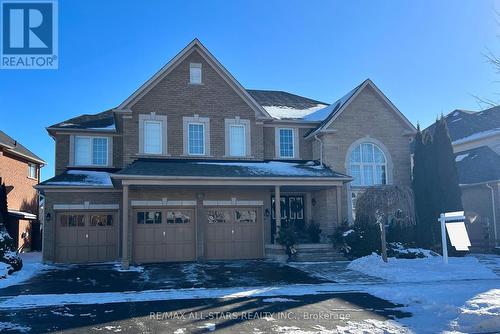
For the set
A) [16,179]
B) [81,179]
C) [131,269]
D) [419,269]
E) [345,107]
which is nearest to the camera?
[419,269]

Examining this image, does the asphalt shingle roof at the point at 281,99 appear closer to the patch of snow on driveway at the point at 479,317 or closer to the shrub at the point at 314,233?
the shrub at the point at 314,233

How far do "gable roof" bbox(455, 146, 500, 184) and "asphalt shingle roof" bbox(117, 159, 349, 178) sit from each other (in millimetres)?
8740

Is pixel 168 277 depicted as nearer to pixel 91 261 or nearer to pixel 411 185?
pixel 91 261

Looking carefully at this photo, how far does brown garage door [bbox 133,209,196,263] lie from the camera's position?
19875mm

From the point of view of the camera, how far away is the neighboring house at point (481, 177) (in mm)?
23203

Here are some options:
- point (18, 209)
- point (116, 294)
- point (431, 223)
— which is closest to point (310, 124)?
point (431, 223)

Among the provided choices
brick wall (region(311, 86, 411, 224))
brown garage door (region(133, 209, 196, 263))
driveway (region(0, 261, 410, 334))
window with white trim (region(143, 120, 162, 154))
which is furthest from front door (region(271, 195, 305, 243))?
window with white trim (region(143, 120, 162, 154))

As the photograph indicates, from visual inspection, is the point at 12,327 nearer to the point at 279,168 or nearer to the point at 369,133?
the point at 279,168

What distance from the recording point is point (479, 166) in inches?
995

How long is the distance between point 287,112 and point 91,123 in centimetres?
1020

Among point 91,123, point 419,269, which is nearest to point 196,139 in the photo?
point 91,123

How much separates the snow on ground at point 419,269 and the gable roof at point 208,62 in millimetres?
8923

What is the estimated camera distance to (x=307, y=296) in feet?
38.9

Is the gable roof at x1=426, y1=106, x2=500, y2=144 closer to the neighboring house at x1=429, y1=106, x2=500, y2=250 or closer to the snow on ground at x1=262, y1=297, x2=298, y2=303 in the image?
the neighboring house at x1=429, y1=106, x2=500, y2=250
